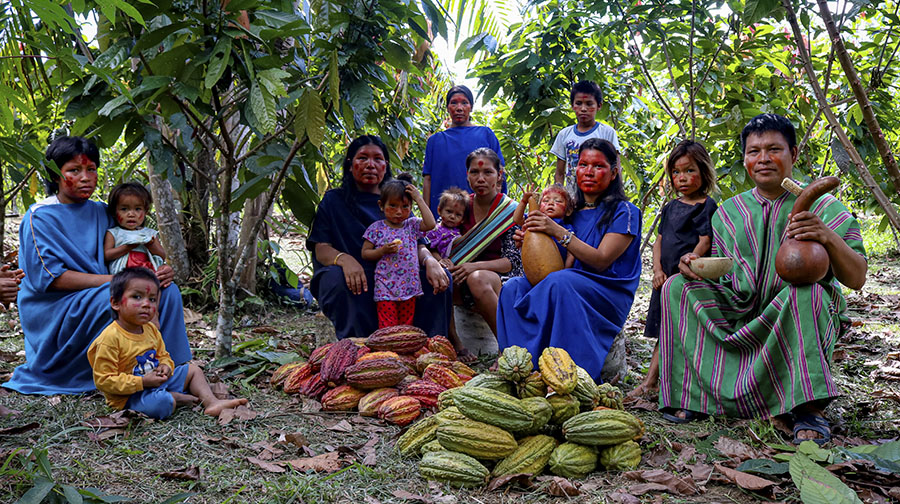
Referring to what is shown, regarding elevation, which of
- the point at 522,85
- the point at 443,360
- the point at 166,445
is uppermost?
the point at 522,85

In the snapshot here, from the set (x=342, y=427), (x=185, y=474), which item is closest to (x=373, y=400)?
(x=342, y=427)

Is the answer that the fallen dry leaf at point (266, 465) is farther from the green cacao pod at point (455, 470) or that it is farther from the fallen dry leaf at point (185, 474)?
the green cacao pod at point (455, 470)

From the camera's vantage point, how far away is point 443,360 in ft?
11.2

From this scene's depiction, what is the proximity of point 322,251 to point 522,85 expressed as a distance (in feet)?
8.22

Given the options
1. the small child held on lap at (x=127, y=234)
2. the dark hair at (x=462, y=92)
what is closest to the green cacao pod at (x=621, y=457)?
the small child held on lap at (x=127, y=234)

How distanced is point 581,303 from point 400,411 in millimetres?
1050

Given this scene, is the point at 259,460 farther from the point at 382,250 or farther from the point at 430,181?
the point at 430,181

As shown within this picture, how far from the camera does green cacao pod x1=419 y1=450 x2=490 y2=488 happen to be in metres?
2.28

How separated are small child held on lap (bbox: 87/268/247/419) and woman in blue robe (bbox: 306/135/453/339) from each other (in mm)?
941

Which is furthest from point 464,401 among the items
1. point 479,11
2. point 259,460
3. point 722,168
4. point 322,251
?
point 722,168

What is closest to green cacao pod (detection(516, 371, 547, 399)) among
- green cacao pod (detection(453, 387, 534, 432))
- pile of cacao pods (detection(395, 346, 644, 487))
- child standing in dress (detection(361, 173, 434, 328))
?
pile of cacao pods (detection(395, 346, 644, 487))

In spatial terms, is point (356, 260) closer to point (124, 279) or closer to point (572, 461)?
point (124, 279)

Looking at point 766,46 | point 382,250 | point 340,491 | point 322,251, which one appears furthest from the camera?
point 766,46

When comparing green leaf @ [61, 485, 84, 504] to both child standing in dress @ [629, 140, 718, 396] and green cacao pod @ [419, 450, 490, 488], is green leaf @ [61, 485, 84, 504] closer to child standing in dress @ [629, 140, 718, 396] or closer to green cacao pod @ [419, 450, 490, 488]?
green cacao pod @ [419, 450, 490, 488]
